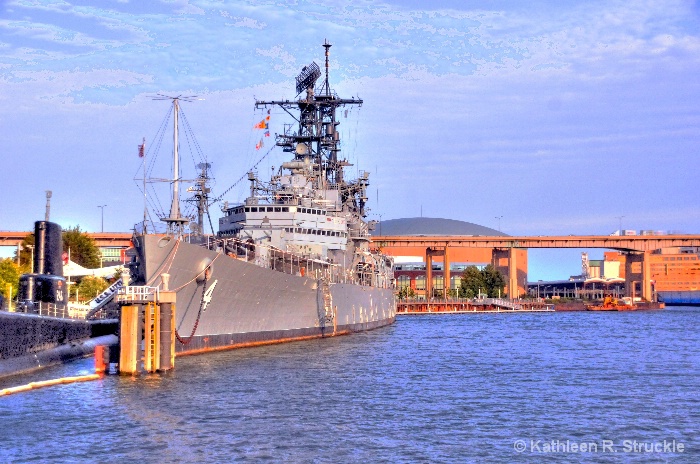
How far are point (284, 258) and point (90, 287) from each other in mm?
24105

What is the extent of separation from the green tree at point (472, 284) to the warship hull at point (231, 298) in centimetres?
7849

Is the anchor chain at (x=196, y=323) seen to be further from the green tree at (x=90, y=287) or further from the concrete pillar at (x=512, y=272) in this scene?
the concrete pillar at (x=512, y=272)

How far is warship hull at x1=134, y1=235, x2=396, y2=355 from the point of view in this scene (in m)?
28.8

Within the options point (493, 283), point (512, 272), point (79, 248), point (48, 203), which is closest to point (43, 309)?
point (48, 203)

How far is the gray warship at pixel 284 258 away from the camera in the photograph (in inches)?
1166

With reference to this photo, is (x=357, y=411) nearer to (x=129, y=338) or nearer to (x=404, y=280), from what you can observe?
Answer: (x=129, y=338)

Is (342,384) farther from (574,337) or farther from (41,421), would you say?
(574,337)

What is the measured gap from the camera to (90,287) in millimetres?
57031

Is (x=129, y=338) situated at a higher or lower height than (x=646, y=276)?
lower

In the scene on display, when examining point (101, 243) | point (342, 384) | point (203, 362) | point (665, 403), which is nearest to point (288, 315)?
point (203, 362)

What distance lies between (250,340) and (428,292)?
8487 cm

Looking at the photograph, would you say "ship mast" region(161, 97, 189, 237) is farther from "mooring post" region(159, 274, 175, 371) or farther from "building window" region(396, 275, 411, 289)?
"building window" region(396, 275, 411, 289)

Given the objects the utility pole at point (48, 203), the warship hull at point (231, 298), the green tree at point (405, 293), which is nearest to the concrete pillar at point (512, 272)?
the green tree at point (405, 293)

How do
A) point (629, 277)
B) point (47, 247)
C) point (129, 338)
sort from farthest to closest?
point (629, 277) < point (47, 247) < point (129, 338)
